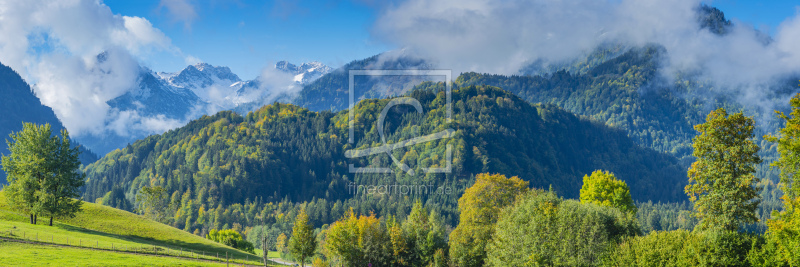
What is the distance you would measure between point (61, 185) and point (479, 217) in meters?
67.7

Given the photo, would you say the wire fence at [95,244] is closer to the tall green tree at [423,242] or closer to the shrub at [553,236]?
the tall green tree at [423,242]

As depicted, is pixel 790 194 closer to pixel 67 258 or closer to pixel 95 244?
pixel 67 258

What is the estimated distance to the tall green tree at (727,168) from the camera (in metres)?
52.0

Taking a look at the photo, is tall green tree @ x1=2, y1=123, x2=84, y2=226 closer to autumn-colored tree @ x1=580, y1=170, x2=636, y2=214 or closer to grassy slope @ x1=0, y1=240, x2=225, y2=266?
grassy slope @ x1=0, y1=240, x2=225, y2=266

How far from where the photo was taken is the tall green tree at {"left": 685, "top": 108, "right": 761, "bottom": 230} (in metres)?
52.0

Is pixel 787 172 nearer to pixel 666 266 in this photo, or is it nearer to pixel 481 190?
pixel 666 266

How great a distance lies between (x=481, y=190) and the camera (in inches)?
3324

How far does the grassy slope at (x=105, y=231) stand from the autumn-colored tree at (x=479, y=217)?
42.6 meters

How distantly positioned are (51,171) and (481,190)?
69.7 m

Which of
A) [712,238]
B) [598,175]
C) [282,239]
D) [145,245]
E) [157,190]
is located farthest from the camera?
[282,239]

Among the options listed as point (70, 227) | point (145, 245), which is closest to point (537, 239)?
point (145, 245)

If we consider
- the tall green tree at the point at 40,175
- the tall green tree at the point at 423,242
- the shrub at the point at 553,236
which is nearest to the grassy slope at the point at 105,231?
the tall green tree at the point at 40,175

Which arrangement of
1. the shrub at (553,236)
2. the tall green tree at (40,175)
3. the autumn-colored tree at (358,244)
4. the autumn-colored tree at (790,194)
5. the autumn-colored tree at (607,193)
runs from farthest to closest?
the autumn-colored tree at (607,193) < the autumn-colored tree at (358,244) < the tall green tree at (40,175) < the shrub at (553,236) < the autumn-colored tree at (790,194)

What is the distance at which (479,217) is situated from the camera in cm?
8319
